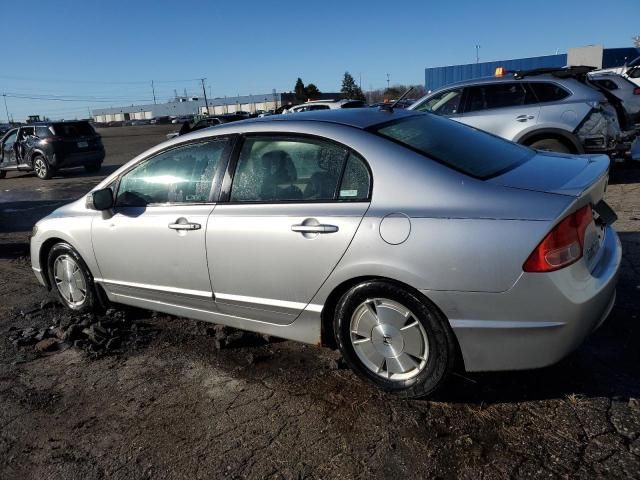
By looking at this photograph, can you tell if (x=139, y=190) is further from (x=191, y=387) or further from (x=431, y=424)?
(x=431, y=424)

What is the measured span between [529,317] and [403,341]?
2.17ft

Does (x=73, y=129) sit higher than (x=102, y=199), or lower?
higher

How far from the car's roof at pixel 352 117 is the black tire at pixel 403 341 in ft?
3.27

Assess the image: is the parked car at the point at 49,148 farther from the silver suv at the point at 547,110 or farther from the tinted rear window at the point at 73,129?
the silver suv at the point at 547,110

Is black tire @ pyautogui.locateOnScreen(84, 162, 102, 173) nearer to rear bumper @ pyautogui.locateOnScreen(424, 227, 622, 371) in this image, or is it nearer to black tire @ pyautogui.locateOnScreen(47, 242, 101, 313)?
black tire @ pyautogui.locateOnScreen(47, 242, 101, 313)

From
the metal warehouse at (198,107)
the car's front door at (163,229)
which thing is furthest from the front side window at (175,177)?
the metal warehouse at (198,107)

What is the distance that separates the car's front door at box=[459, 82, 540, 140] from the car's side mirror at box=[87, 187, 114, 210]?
5636mm

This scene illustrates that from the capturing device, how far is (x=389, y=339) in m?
2.89

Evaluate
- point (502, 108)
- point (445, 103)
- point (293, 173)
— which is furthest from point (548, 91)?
point (293, 173)

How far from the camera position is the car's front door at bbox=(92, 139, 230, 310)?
11.6 ft

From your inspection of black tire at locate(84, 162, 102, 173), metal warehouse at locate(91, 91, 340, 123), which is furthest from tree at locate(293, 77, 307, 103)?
black tire at locate(84, 162, 102, 173)

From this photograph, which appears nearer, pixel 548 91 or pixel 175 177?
pixel 175 177

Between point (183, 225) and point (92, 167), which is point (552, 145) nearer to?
point (183, 225)

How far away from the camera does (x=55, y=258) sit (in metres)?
4.63
